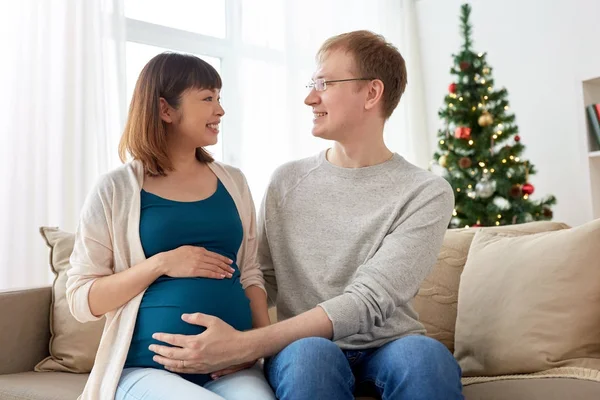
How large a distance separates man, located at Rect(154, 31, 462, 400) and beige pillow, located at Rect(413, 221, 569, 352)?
1.22ft

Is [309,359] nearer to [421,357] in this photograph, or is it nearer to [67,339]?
[421,357]

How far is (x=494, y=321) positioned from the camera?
1792 mm

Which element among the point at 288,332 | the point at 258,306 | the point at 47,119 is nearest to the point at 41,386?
the point at 258,306

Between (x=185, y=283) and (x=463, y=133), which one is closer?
(x=185, y=283)

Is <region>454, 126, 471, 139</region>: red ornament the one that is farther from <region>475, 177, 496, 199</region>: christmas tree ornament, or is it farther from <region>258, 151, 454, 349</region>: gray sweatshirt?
<region>258, 151, 454, 349</region>: gray sweatshirt

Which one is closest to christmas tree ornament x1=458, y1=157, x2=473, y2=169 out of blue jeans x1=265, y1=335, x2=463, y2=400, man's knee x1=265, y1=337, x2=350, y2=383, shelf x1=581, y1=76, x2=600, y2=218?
shelf x1=581, y1=76, x2=600, y2=218

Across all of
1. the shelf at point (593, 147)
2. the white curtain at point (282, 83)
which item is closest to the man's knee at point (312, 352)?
the shelf at point (593, 147)

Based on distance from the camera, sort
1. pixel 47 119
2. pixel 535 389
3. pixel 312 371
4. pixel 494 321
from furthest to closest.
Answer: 1. pixel 47 119
2. pixel 494 321
3. pixel 535 389
4. pixel 312 371

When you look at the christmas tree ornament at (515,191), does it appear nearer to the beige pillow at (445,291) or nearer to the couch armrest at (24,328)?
the beige pillow at (445,291)

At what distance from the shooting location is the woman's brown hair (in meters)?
1.62

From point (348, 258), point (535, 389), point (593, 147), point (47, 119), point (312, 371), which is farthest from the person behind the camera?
point (593, 147)

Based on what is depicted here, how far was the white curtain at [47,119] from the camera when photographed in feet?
9.64

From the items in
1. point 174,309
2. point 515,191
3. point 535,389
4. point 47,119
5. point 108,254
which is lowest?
point 535,389

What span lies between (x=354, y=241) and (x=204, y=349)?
466 mm
